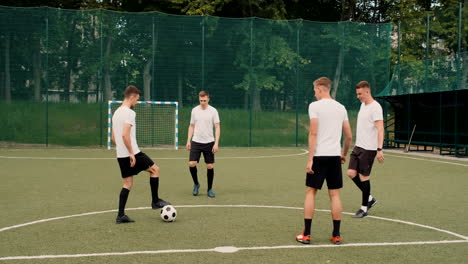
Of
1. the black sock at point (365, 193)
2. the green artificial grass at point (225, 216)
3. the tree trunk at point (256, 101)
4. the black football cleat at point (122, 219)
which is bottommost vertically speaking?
the green artificial grass at point (225, 216)

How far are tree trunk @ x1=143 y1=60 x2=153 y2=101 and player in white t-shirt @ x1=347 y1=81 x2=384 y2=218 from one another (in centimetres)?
1342

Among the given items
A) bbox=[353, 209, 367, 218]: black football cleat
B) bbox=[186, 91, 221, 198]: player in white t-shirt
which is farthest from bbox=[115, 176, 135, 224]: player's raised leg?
bbox=[353, 209, 367, 218]: black football cleat

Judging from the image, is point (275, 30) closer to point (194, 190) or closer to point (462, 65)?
point (462, 65)

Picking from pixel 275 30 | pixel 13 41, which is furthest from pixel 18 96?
pixel 275 30

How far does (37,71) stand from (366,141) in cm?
1513

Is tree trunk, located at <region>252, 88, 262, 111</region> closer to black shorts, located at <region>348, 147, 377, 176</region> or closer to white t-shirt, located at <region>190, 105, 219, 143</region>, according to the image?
white t-shirt, located at <region>190, 105, 219, 143</region>

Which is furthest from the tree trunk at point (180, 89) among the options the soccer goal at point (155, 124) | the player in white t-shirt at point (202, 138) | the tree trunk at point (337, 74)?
the player in white t-shirt at point (202, 138)

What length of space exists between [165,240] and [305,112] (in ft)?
54.3

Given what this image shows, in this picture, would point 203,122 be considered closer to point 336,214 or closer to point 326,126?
point 326,126

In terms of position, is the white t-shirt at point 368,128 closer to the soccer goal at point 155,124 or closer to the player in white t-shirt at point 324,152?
the player in white t-shirt at point 324,152

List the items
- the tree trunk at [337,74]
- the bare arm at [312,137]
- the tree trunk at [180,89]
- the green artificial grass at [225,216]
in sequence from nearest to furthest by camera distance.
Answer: the green artificial grass at [225,216], the bare arm at [312,137], the tree trunk at [180,89], the tree trunk at [337,74]

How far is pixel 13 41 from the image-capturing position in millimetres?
19609

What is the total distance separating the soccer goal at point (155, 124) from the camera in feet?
65.6

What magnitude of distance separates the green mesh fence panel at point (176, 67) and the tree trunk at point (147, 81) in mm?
38
